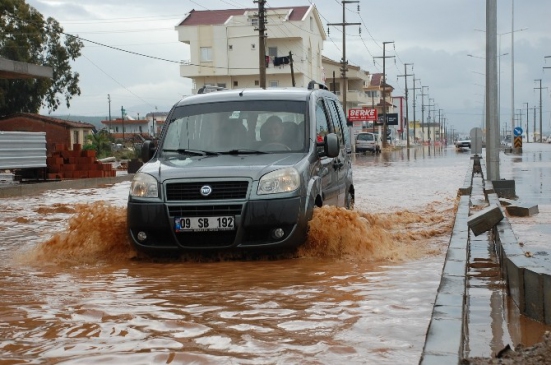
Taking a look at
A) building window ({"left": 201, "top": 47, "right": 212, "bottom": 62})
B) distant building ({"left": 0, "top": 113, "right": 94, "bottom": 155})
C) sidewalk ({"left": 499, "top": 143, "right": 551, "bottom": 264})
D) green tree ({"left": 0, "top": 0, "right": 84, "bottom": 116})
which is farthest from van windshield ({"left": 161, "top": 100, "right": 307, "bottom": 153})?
building window ({"left": 201, "top": 47, "right": 212, "bottom": 62})

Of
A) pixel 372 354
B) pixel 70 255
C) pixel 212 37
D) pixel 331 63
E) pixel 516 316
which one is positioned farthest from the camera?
pixel 331 63

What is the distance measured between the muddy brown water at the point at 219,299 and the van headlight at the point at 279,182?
540mm

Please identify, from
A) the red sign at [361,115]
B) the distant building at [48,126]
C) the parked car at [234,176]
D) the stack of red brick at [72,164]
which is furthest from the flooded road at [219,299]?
the red sign at [361,115]

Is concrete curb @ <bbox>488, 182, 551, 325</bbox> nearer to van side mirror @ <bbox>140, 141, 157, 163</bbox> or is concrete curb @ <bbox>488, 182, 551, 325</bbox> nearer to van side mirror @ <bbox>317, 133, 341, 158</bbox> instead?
van side mirror @ <bbox>317, 133, 341, 158</bbox>

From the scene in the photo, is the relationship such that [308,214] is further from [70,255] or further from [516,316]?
[516,316]

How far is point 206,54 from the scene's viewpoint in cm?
8319

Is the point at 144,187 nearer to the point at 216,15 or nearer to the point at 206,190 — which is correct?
the point at 206,190

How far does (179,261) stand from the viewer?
8.80m

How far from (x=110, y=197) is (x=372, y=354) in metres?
16.7

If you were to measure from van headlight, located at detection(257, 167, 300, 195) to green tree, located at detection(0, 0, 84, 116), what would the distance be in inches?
1927

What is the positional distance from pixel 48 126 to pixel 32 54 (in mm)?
16574

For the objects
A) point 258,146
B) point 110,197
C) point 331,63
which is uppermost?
point 331,63

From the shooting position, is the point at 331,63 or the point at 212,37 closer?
the point at 212,37

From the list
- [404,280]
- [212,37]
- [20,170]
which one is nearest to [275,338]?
[404,280]
